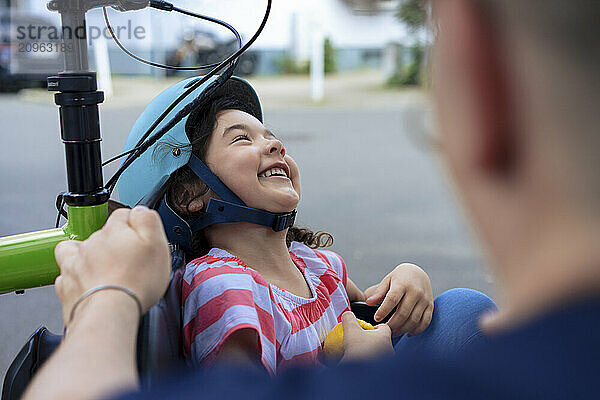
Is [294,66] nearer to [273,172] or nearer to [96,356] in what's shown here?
[273,172]

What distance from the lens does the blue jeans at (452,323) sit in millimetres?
1220

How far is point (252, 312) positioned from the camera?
0.97 m

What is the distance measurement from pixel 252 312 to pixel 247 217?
0.89 ft

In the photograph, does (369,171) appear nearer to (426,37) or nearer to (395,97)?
(426,37)

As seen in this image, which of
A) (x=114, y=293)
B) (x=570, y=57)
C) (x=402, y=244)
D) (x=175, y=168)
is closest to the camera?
(x=570, y=57)

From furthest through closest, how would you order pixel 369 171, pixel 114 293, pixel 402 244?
pixel 369 171 → pixel 402 244 → pixel 114 293

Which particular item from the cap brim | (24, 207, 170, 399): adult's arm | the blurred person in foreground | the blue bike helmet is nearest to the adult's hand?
(24, 207, 170, 399): adult's arm

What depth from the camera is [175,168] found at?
1.23 meters

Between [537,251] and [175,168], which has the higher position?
[537,251]

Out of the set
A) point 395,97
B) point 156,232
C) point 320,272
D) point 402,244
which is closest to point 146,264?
point 156,232

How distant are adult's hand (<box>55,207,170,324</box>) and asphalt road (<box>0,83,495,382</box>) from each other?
303mm

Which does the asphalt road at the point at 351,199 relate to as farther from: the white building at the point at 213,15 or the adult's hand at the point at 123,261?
the adult's hand at the point at 123,261

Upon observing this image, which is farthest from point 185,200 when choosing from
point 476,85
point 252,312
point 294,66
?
point 294,66

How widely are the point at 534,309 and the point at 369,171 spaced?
427 cm
